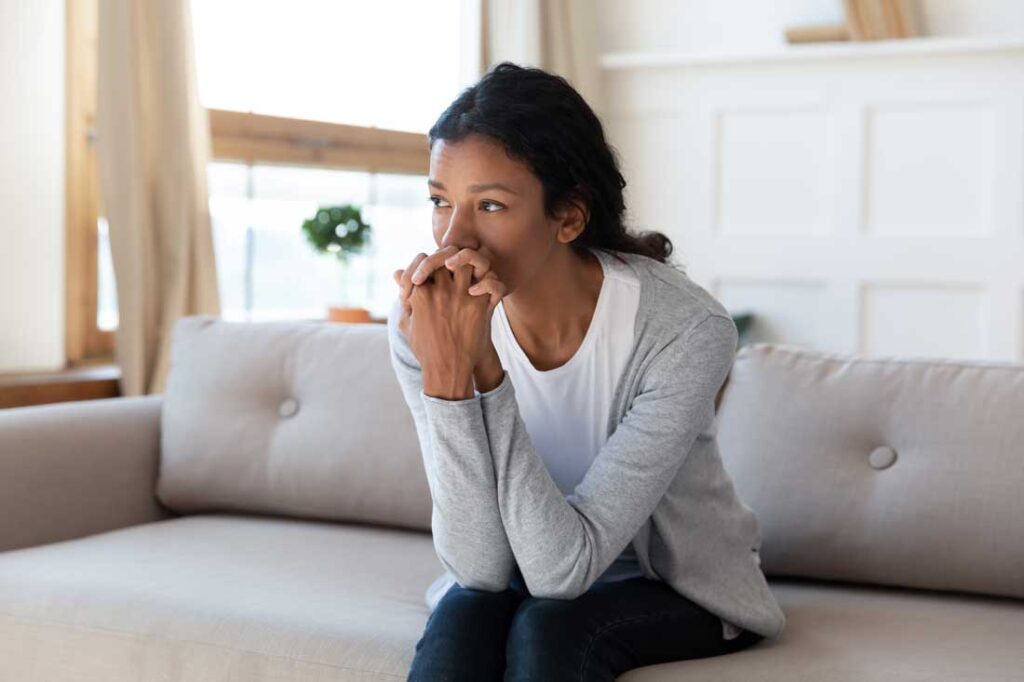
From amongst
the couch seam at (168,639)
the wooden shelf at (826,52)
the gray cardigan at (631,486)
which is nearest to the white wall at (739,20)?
the wooden shelf at (826,52)

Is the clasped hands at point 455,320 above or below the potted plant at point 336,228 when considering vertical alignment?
below

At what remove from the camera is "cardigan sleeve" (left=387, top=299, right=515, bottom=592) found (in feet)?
4.56

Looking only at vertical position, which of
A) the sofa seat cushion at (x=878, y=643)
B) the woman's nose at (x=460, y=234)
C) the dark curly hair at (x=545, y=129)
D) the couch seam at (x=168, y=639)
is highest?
the dark curly hair at (x=545, y=129)

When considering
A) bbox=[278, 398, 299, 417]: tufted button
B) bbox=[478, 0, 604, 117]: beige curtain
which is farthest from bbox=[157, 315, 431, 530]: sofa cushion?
bbox=[478, 0, 604, 117]: beige curtain

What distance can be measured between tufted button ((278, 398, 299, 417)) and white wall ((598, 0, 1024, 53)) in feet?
7.70

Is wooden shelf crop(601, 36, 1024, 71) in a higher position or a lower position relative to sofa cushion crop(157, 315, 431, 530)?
higher

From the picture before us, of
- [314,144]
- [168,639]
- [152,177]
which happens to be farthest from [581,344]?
[314,144]

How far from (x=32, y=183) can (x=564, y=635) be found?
73.5 inches

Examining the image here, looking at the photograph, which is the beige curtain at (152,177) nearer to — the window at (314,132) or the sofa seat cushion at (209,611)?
the window at (314,132)

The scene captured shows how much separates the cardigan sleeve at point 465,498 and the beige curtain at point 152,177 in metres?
1.44

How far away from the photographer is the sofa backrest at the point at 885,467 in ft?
5.64

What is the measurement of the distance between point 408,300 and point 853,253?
107 inches

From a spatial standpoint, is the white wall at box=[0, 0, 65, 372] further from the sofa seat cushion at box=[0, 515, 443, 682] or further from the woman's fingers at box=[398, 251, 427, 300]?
the woman's fingers at box=[398, 251, 427, 300]

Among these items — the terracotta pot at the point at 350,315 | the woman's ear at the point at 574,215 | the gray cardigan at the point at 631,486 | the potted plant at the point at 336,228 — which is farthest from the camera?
the potted plant at the point at 336,228
